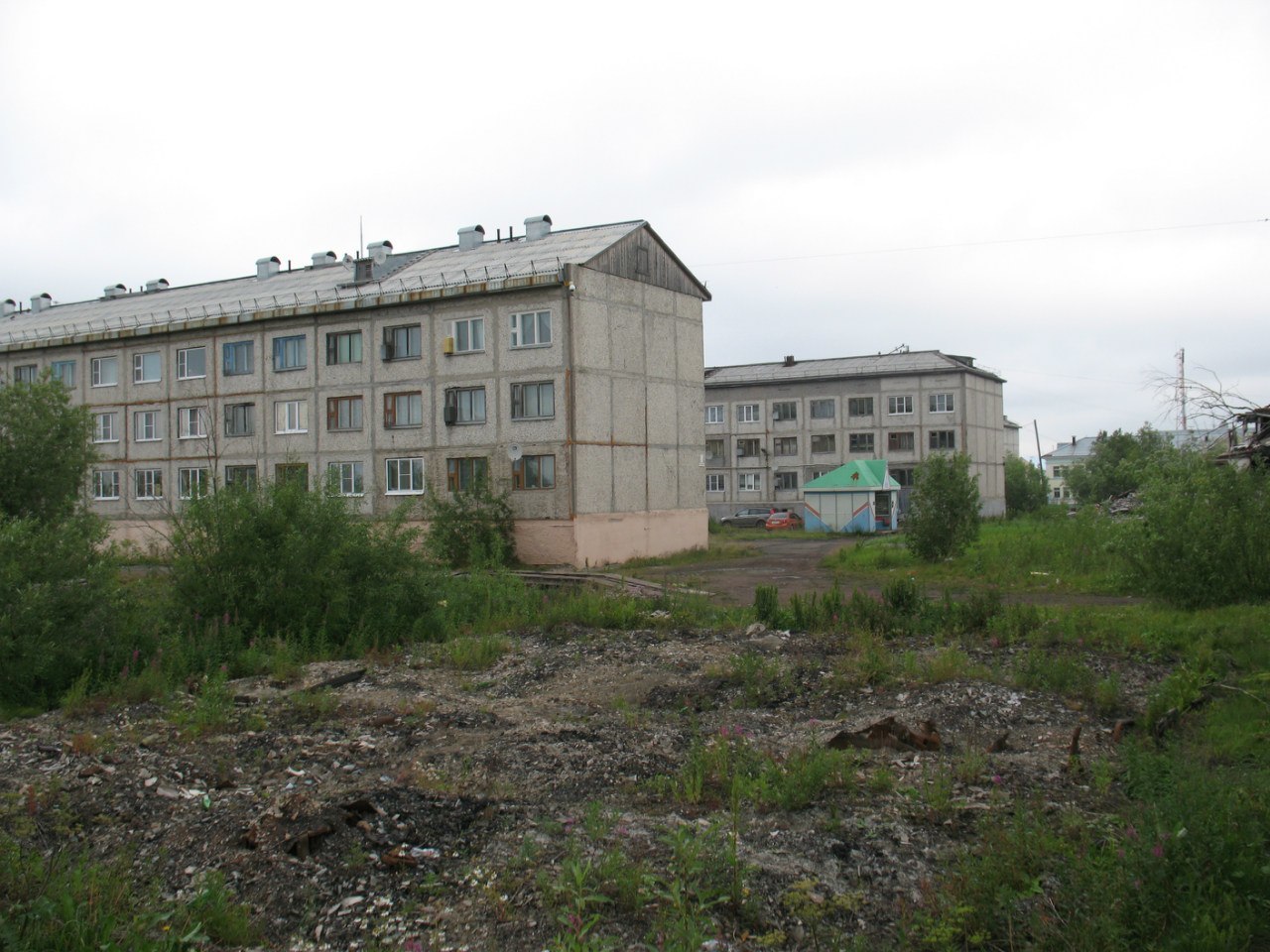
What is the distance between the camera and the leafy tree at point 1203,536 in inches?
491

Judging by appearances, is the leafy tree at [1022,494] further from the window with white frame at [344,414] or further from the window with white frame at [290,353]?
the window with white frame at [290,353]

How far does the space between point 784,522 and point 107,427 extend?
30.1m

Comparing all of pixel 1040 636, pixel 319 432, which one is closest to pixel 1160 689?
pixel 1040 636

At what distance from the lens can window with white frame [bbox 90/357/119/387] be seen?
1359 inches

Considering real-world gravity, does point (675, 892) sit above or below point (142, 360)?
below

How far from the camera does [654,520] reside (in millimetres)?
29016

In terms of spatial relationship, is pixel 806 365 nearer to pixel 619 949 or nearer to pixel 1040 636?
pixel 1040 636

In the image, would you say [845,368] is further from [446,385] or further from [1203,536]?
[1203,536]

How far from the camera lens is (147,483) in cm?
3381

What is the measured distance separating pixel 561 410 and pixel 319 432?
28.5 feet

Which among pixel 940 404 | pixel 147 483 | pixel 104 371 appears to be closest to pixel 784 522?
pixel 940 404

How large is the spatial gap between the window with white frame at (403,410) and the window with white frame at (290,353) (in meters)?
3.57

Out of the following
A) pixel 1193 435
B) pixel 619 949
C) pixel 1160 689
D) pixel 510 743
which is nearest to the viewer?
pixel 619 949

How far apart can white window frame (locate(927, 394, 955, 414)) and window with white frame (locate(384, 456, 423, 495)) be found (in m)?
33.6
